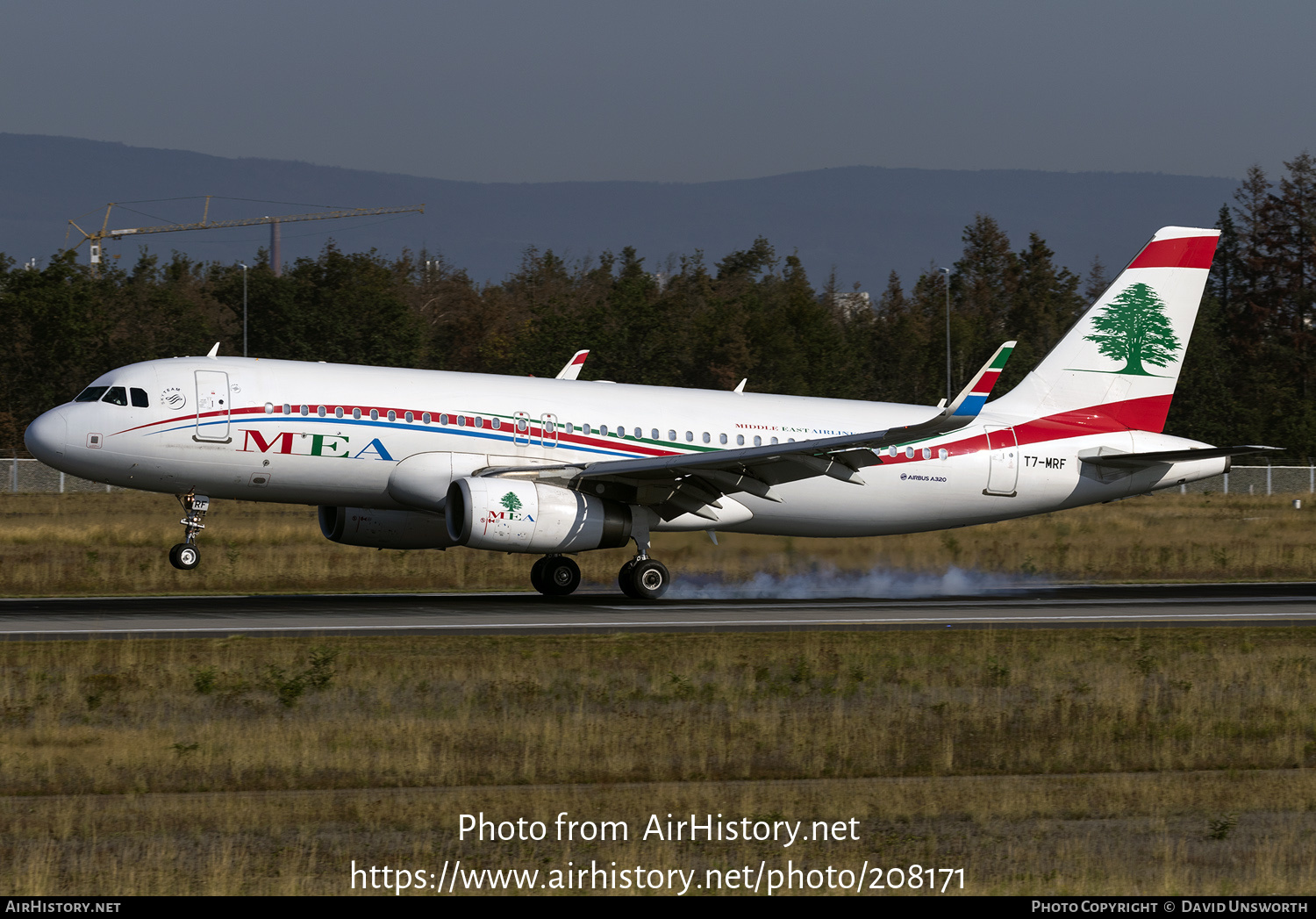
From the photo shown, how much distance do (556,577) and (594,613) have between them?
343 centimetres

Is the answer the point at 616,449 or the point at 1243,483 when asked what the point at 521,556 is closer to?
the point at 616,449

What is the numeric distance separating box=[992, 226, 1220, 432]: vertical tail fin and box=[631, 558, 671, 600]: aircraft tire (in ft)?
30.0

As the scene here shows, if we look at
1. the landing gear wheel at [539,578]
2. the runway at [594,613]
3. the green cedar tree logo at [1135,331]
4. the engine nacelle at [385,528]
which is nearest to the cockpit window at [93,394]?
the runway at [594,613]

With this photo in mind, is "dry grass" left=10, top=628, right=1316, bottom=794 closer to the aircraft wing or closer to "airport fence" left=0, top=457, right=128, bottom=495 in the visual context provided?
the aircraft wing

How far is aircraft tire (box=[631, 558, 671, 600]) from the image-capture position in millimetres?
27562

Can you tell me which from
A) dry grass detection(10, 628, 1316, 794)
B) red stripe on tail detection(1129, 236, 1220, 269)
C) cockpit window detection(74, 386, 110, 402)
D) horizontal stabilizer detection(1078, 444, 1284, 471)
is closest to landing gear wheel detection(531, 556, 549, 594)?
dry grass detection(10, 628, 1316, 794)

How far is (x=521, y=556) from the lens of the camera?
3791cm

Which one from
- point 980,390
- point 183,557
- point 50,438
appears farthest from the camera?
point 980,390

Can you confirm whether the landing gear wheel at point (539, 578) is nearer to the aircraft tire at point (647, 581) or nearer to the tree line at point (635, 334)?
the aircraft tire at point (647, 581)

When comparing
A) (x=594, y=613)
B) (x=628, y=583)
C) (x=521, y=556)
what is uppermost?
(x=521, y=556)

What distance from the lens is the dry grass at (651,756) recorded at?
9469 mm

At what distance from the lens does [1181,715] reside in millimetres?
15484

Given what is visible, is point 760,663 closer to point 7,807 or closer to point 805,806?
point 805,806

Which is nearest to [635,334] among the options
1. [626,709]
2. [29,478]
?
[29,478]
